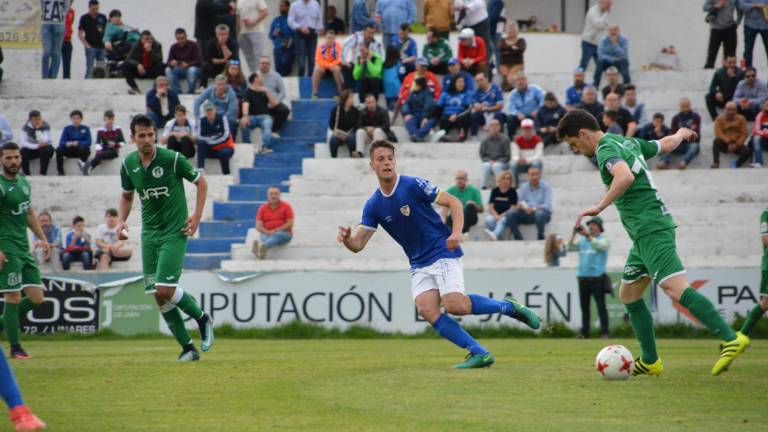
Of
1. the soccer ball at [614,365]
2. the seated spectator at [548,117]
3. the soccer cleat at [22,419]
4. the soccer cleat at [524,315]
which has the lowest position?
the soccer ball at [614,365]

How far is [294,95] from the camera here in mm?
29141

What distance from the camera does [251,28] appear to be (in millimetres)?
29031

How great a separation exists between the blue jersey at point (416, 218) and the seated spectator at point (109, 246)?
12900mm

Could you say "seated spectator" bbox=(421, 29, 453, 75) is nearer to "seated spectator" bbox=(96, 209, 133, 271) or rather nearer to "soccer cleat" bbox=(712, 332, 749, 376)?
"seated spectator" bbox=(96, 209, 133, 271)

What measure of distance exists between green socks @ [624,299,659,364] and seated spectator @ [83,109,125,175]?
1781cm

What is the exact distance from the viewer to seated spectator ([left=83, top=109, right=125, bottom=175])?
26422mm

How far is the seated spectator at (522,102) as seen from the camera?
26.1 meters

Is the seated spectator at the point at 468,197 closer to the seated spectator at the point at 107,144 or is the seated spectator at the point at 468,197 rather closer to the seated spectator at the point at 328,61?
the seated spectator at the point at 328,61

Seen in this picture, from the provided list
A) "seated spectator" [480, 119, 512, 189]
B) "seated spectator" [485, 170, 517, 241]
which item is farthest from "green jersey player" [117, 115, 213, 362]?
"seated spectator" [480, 119, 512, 189]

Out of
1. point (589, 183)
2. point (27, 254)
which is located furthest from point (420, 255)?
point (589, 183)

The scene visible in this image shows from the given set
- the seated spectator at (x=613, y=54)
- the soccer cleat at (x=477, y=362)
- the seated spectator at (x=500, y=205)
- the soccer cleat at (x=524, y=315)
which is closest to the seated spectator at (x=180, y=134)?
the seated spectator at (x=500, y=205)

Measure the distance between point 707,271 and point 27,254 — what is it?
12.2 metres

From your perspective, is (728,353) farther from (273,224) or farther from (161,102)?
(161,102)

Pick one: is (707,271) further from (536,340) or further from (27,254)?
(27,254)
